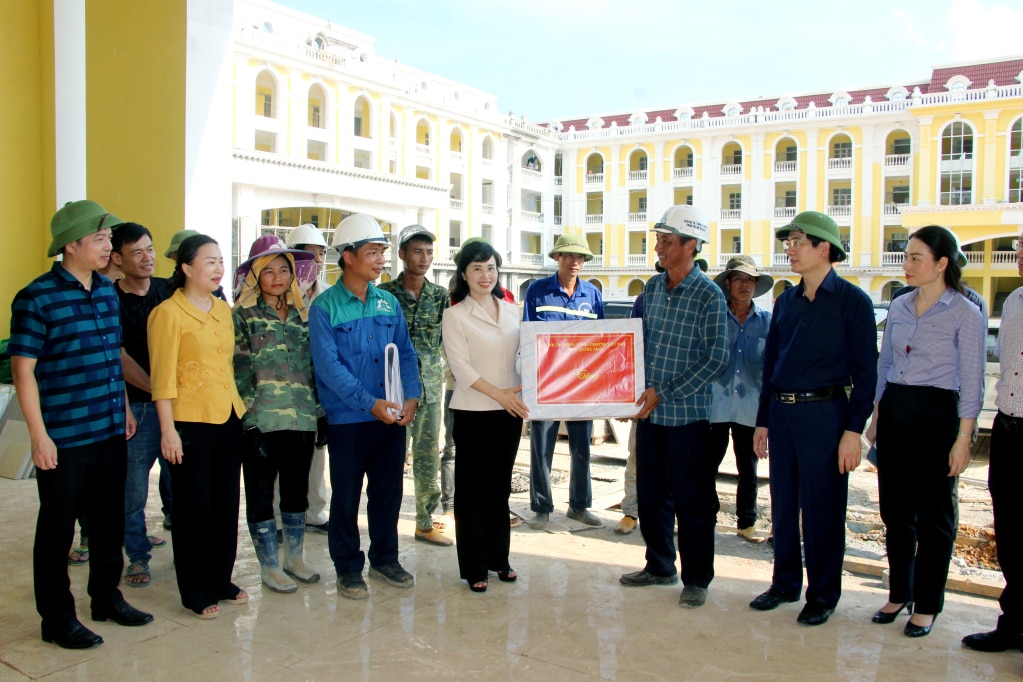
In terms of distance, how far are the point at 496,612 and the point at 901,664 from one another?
176 cm

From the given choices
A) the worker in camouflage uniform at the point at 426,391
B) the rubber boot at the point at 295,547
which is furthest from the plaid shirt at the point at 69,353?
the worker in camouflage uniform at the point at 426,391

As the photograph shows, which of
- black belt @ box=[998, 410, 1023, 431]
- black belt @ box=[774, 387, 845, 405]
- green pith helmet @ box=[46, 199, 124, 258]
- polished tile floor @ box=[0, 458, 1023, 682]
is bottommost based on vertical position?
polished tile floor @ box=[0, 458, 1023, 682]

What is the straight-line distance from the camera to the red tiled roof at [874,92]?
36219 millimetres

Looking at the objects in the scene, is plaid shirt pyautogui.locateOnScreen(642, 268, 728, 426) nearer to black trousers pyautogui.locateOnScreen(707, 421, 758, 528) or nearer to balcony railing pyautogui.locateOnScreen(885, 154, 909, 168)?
black trousers pyautogui.locateOnScreen(707, 421, 758, 528)

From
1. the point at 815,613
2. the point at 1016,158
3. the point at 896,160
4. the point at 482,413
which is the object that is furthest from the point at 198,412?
the point at 896,160

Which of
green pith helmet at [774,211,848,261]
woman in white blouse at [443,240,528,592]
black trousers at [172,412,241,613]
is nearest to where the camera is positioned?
black trousers at [172,412,241,613]

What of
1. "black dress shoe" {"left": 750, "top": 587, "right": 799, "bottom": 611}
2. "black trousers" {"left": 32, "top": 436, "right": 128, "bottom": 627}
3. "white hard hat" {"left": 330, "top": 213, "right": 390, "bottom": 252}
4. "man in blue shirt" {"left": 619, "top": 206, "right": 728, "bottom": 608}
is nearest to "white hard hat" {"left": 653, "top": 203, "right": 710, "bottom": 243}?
"man in blue shirt" {"left": 619, "top": 206, "right": 728, "bottom": 608}

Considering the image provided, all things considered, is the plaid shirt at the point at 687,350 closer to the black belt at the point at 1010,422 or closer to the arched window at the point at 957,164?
the black belt at the point at 1010,422

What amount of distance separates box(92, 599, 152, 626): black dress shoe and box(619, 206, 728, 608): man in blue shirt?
2.36 m

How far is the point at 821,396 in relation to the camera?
3.79m

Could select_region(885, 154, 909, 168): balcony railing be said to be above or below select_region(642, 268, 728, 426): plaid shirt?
above

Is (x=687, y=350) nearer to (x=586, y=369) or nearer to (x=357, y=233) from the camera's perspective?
(x=586, y=369)

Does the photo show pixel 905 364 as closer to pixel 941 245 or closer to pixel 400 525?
pixel 941 245

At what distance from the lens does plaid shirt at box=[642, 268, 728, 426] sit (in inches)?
159
